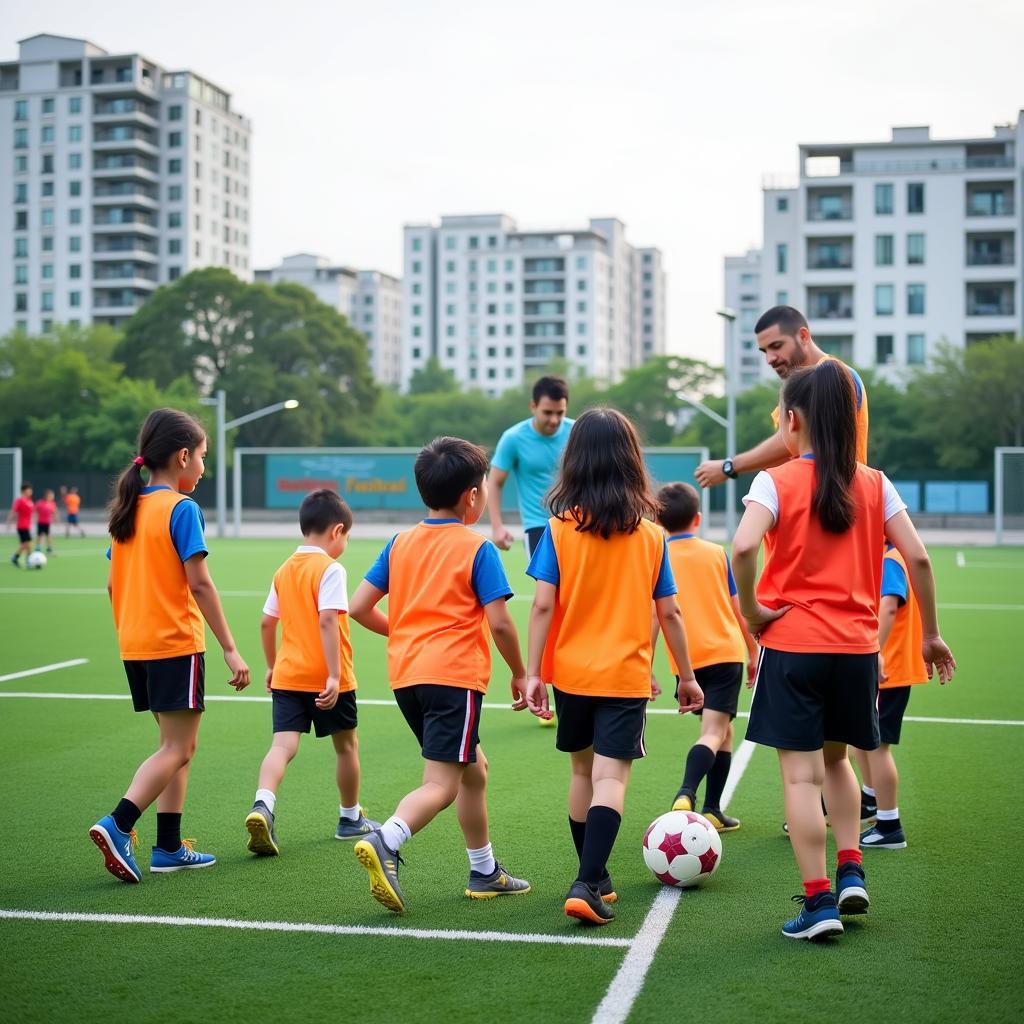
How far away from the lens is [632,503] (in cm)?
437

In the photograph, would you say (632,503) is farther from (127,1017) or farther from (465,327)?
(465,327)

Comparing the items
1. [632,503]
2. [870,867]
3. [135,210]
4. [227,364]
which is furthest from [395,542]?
[135,210]

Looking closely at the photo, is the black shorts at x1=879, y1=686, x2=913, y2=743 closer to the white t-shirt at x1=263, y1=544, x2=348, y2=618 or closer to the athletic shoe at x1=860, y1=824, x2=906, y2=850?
the athletic shoe at x1=860, y1=824, x2=906, y2=850

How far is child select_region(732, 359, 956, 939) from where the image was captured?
13.5 ft

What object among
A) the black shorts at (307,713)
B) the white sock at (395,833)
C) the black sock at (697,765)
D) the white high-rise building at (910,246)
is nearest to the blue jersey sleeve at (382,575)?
the white sock at (395,833)

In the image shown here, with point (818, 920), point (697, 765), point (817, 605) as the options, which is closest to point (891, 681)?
point (697, 765)

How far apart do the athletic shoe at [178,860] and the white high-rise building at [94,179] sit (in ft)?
345

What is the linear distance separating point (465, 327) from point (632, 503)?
5421 inches

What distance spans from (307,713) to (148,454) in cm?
139

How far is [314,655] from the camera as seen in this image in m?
5.42

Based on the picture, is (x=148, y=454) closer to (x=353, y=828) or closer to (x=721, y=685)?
(x=353, y=828)

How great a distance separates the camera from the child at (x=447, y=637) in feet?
14.5

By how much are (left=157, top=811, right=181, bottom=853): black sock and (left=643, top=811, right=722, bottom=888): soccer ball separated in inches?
76.5

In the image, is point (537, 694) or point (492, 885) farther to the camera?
point (492, 885)
